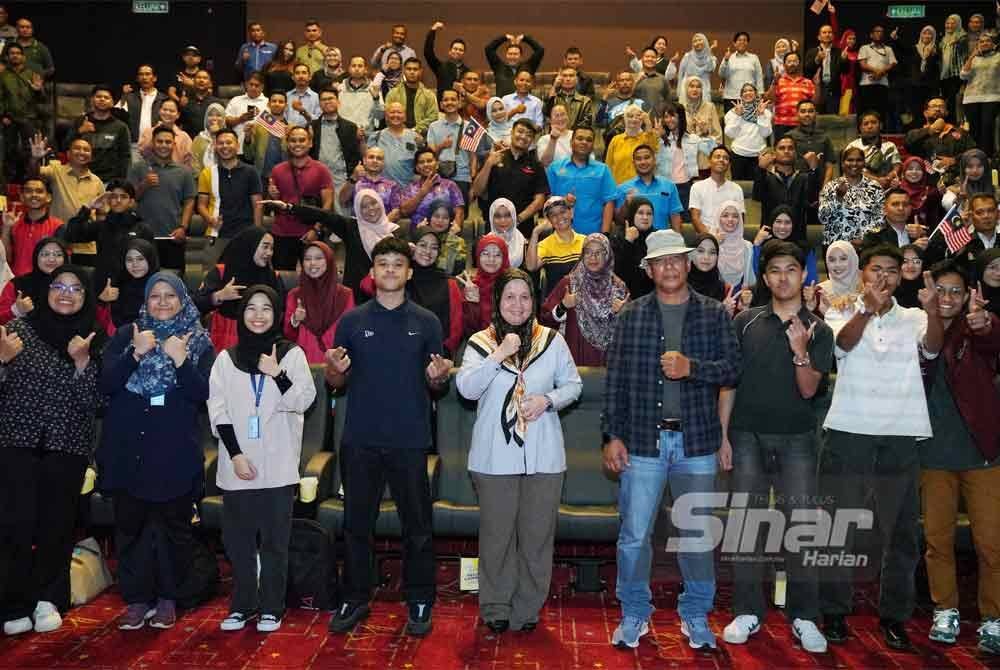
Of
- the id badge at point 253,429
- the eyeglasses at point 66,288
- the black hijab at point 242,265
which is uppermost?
the black hijab at point 242,265

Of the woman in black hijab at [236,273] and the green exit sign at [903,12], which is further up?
the green exit sign at [903,12]

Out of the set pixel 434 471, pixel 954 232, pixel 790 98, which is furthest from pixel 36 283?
pixel 790 98

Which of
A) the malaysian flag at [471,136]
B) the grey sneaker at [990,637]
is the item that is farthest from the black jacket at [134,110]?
the grey sneaker at [990,637]

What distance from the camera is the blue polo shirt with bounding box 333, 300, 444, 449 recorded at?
4805 mm

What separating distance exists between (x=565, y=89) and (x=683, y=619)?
21.7 feet

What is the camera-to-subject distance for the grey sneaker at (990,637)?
15.3 feet

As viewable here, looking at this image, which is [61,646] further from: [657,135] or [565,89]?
[565,89]

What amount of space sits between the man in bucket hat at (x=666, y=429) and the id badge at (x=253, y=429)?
1564mm

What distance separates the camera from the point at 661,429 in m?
4.63

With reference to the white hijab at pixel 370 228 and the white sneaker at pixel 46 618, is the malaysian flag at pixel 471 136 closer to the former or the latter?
the white hijab at pixel 370 228

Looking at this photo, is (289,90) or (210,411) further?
(289,90)

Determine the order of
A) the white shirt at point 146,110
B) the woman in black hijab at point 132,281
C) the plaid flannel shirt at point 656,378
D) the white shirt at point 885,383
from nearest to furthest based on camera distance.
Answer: the plaid flannel shirt at point 656,378, the white shirt at point 885,383, the woman in black hijab at point 132,281, the white shirt at point 146,110

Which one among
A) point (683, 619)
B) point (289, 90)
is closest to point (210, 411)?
point (683, 619)

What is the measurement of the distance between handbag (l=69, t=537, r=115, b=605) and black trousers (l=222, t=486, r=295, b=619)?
2.74ft
